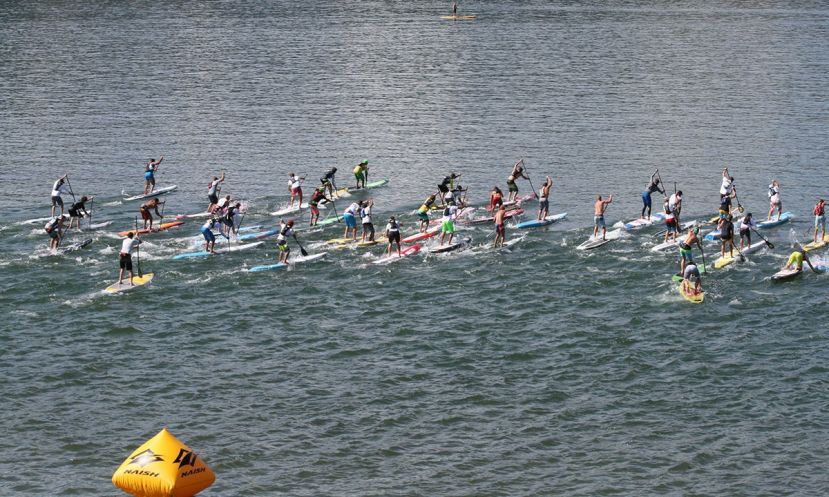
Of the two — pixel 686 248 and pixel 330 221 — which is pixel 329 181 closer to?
pixel 330 221

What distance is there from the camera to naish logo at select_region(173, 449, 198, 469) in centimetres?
3035

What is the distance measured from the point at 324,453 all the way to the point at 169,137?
5900 cm

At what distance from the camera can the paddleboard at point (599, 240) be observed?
60562 millimetres

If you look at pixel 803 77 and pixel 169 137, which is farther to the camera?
pixel 803 77

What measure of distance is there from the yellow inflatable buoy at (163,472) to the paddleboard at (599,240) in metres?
33.4

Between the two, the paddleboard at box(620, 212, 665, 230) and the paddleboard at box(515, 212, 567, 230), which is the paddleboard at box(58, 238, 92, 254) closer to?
the paddleboard at box(515, 212, 567, 230)

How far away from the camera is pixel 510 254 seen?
60.1 m

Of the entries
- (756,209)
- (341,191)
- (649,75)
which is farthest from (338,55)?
(756,209)

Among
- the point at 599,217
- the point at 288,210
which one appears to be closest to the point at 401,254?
the point at 599,217

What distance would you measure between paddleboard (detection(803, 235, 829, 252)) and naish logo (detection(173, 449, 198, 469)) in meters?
38.2

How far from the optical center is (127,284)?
54.6 metres

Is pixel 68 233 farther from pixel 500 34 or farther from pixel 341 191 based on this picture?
pixel 500 34

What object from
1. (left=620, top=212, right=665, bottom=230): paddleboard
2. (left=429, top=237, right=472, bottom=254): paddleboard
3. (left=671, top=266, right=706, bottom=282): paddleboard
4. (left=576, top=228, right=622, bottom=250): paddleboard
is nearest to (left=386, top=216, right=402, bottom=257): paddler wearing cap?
(left=429, top=237, right=472, bottom=254): paddleboard

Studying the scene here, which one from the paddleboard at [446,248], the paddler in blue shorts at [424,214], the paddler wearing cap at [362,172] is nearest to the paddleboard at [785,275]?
the paddleboard at [446,248]
